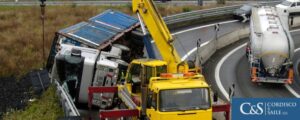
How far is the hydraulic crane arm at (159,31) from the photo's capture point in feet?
66.6

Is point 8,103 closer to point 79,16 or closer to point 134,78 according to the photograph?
point 134,78

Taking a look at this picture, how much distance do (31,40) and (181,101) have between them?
22841 millimetres

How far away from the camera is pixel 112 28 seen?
26.2 metres

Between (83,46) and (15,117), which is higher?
(83,46)

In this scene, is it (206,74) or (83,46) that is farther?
(206,74)

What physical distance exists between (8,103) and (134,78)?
745cm

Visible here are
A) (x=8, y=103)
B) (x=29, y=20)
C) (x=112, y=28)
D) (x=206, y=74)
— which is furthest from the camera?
(x=29, y=20)

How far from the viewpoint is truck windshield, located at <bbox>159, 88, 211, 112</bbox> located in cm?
1495

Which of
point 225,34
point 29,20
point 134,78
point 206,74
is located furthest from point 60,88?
point 29,20

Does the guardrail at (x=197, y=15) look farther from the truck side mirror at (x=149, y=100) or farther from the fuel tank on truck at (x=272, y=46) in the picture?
the truck side mirror at (x=149, y=100)

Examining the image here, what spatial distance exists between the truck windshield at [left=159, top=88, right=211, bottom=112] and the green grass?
556cm

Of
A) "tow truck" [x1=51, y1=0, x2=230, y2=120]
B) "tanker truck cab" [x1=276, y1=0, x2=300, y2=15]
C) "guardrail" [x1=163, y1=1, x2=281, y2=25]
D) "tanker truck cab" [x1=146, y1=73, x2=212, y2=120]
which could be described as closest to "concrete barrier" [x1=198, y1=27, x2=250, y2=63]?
"guardrail" [x1=163, y1=1, x2=281, y2=25]

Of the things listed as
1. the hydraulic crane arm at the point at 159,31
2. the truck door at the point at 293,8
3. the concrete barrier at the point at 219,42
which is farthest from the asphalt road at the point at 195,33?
the hydraulic crane arm at the point at 159,31

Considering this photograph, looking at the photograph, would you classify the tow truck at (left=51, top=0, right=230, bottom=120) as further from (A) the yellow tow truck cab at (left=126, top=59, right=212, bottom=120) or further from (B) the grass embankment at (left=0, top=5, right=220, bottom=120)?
(B) the grass embankment at (left=0, top=5, right=220, bottom=120)
